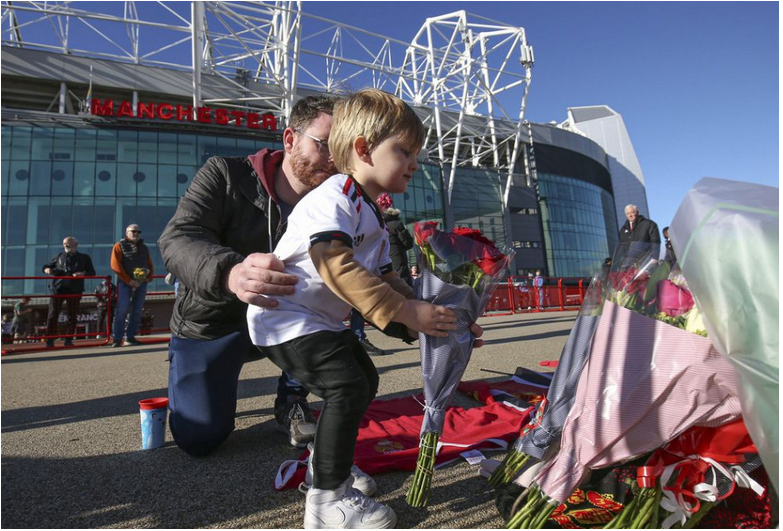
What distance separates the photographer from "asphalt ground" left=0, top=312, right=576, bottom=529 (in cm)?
155

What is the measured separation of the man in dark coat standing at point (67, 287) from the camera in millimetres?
8359

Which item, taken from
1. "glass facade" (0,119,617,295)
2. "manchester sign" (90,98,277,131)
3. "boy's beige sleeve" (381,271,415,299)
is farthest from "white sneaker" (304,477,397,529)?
"manchester sign" (90,98,277,131)

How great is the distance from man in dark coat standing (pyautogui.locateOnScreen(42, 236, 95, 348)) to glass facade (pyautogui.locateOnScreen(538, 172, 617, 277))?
129 ft

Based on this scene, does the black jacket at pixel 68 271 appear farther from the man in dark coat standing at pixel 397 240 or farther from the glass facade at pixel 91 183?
the glass facade at pixel 91 183

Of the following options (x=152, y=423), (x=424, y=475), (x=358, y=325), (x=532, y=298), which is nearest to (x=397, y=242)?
(x=358, y=325)

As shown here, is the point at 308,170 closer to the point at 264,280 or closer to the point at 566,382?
the point at 264,280

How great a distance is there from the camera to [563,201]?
145 feet

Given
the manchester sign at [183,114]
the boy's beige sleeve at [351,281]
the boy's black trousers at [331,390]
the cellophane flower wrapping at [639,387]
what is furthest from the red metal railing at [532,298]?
the manchester sign at [183,114]

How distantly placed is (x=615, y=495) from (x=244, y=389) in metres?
3.11

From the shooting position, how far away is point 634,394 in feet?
4.26

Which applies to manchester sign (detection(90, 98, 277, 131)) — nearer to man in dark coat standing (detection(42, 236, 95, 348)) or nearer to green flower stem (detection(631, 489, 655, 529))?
man in dark coat standing (detection(42, 236, 95, 348))

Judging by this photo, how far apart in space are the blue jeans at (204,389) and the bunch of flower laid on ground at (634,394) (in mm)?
1485

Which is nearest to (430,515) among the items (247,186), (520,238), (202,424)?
(202,424)

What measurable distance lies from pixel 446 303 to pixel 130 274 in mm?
7782
